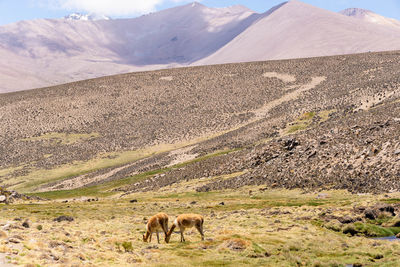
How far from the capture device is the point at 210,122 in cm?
13825

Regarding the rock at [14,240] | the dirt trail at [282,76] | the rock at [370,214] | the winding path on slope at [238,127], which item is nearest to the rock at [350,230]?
the rock at [370,214]

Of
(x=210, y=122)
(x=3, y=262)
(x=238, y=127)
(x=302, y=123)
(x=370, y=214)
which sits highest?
(x=210, y=122)

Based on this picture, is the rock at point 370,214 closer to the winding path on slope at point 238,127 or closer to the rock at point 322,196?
the rock at point 322,196

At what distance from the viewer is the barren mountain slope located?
203ft

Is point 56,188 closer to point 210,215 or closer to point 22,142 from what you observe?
point 22,142

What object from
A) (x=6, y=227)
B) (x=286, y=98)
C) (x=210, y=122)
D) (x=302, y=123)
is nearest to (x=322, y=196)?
(x=6, y=227)

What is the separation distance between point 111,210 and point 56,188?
171 ft

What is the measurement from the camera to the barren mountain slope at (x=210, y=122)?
61.8 metres

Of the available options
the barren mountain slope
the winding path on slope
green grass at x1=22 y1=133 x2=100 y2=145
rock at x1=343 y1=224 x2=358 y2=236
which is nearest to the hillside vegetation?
rock at x1=343 y1=224 x2=358 y2=236

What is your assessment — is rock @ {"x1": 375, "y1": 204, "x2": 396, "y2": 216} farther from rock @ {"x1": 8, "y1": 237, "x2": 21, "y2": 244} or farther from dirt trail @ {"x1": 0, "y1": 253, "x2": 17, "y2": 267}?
dirt trail @ {"x1": 0, "y1": 253, "x2": 17, "y2": 267}

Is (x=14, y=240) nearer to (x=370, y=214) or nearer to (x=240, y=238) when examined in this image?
(x=240, y=238)

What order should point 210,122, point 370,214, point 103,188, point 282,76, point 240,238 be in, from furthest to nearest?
point 282,76, point 210,122, point 103,188, point 370,214, point 240,238

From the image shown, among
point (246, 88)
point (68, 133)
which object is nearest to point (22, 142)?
point (68, 133)

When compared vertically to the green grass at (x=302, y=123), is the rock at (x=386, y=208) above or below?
below
